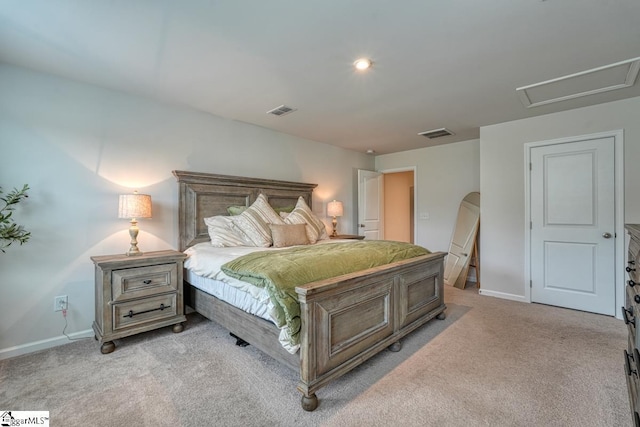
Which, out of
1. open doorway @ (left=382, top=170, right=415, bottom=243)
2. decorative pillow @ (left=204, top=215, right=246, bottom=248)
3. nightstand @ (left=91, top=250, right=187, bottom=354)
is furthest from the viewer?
open doorway @ (left=382, top=170, right=415, bottom=243)

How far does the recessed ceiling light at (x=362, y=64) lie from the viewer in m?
2.26

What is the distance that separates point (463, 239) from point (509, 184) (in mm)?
1119

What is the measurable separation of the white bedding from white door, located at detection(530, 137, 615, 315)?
3532 mm

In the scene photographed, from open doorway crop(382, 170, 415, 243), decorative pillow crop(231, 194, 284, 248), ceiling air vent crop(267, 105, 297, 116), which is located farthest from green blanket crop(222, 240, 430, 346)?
open doorway crop(382, 170, 415, 243)

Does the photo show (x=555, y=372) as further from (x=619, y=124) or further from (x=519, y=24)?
(x=619, y=124)

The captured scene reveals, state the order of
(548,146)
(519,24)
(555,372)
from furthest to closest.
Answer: (548,146) → (555,372) → (519,24)

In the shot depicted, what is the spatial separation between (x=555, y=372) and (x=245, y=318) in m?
2.27

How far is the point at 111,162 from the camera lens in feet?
9.16

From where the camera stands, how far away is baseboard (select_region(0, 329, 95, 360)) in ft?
7.52

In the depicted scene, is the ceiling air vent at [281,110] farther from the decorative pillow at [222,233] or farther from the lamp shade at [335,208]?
the lamp shade at [335,208]

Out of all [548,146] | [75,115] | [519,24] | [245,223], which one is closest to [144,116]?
[75,115]

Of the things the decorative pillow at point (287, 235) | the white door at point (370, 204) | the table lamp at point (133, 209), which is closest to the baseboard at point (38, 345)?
the table lamp at point (133, 209)

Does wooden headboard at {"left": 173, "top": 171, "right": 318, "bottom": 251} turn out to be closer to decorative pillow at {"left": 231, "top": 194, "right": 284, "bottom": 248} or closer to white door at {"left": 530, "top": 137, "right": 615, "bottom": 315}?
decorative pillow at {"left": 231, "top": 194, "right": 284, "bottom": 248}

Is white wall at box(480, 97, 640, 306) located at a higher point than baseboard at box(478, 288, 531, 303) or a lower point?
higher
